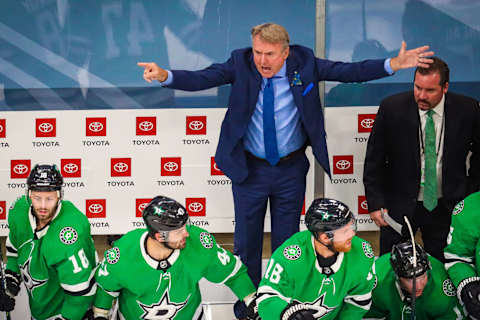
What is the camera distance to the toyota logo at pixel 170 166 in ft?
17.9

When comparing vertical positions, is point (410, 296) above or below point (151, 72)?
below

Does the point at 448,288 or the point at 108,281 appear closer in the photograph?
the point at 108,281

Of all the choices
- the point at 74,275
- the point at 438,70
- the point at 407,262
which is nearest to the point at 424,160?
the point at 438,70

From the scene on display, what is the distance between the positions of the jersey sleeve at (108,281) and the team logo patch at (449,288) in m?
1.73

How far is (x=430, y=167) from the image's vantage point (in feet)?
14.6

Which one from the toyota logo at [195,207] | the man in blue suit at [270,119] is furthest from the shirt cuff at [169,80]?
the toyota logo at [195,207]

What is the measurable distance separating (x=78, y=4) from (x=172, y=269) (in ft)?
8.28

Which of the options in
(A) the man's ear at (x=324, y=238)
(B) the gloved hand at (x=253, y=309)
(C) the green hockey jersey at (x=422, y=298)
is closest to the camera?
(A) the man's ear at (x=324, y=238)

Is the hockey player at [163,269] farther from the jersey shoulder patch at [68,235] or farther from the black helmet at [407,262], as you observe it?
the black helmet at [407,262]

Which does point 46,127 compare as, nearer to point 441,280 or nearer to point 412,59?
point 412,59

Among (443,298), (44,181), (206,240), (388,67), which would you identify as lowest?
(443,298)

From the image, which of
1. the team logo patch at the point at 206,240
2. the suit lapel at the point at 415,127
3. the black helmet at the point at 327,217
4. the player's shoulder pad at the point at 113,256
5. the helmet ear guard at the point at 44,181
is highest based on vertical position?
the suit lapel at the point at 415,127

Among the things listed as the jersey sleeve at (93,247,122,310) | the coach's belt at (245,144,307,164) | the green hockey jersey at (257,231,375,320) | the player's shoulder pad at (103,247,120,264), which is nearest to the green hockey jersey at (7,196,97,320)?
the jersey sleeve at (93,247,122,310)

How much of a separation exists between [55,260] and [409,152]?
2161 millimetres
